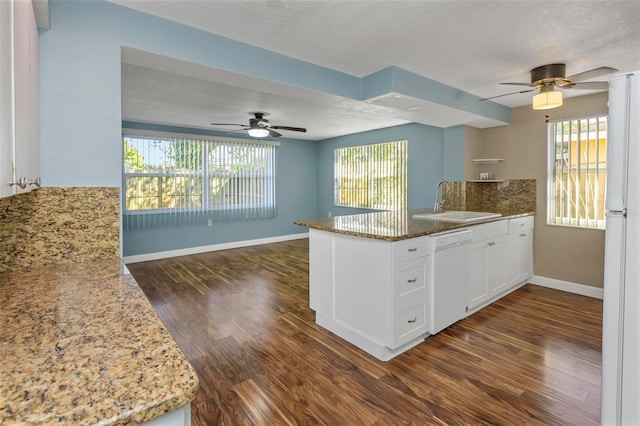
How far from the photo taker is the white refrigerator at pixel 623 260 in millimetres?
1098

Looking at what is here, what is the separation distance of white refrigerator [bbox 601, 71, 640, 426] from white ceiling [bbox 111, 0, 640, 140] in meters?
1.19

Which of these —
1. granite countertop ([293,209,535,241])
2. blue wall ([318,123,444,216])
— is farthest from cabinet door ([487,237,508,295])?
blue wall ([318,123,444,216])

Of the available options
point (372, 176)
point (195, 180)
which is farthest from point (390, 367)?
point (195, 180)

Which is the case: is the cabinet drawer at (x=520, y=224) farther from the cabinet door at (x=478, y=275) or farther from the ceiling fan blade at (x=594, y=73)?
the ceiling fan blade at (x=594, y=73)

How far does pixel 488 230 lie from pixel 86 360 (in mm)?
3331

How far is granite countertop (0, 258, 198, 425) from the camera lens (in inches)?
22.7

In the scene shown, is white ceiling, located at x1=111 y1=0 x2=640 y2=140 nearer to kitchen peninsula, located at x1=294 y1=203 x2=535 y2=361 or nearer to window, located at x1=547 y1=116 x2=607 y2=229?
window, located at x1=547 y1=116 x2=607 y2=229

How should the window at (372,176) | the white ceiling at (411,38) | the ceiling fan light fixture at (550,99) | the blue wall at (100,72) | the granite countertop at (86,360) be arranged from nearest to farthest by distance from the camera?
the granite countertop at (86,360) → the blue wall at (100,72) → the white ceiling at (411,38) → the ceiling fan light fixture at (550,99) → the window at (372,176)

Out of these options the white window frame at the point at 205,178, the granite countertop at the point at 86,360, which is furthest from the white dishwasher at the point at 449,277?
the white window frame at the point at 205,178

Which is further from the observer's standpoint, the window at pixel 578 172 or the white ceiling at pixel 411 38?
the window at pixel 578 172

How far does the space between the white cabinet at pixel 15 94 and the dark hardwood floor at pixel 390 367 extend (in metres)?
1.50

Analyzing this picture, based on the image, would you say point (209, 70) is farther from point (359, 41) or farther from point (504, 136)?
point (504, 136)

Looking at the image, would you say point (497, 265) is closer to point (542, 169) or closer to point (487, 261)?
point (487, 261)

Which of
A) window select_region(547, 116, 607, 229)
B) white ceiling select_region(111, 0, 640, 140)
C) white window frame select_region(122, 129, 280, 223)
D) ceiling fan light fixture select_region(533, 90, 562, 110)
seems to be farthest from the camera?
white window frame select_region(122, 129, 280, 223)
